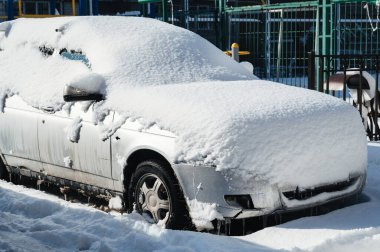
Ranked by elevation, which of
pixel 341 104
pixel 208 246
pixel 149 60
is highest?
pixel 149 60

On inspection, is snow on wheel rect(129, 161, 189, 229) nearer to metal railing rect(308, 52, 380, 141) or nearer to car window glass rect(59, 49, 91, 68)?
car window glass rect(59, 49, 91, 68)

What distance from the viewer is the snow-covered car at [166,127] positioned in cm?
459

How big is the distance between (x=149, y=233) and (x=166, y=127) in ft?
2.66

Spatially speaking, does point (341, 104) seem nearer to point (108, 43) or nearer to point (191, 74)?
point (191, 74)

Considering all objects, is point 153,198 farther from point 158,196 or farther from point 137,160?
point 137,160

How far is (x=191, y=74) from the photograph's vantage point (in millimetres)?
5934

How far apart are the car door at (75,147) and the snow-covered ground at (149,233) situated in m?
0.32

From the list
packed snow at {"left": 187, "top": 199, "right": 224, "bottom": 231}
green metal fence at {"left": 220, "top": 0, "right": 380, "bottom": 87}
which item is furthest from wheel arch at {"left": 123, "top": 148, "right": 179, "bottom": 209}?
green metal fence at {"left": 220, "top": 0, "right": 380, "bottom": 87}

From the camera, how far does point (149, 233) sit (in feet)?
15.2

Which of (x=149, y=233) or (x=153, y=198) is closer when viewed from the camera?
(x=149, y=233)

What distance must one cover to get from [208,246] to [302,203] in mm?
888

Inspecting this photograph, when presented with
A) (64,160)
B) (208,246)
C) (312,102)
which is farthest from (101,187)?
(312,102)

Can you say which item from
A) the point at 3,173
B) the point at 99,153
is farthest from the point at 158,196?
the point at 3,173

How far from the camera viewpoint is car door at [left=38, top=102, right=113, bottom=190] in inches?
213
